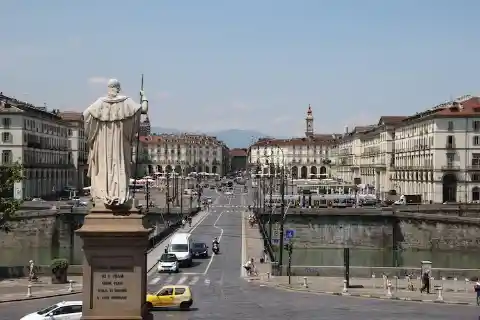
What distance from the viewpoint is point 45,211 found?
95.2 meters

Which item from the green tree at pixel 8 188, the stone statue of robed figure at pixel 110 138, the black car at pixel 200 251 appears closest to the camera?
the stone statue of robed figure at pixel 110 138

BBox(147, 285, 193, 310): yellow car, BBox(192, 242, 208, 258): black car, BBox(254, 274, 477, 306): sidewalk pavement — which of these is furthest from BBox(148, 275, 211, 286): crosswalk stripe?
BBox(192, 242, 208, 258): black car

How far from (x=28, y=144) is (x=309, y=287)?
8644cm

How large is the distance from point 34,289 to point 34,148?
86.9 metres

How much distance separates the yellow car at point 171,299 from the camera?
34719 mm

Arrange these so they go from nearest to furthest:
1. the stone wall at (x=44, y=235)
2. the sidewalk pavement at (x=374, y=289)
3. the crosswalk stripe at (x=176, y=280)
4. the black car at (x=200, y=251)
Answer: the sidewalk pavement at (x=374, y=289) < the crosswalk stripe at (x=176, y=280) < the black car at (x=200, y=251) < the stone wall at (x=44, y=235)

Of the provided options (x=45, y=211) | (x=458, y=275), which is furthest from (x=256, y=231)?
(x=458, y=275)

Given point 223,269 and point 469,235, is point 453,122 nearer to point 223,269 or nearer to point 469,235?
point 469,235

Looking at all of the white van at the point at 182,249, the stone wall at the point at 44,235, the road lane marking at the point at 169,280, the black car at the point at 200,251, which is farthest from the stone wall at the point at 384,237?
the road lane marking at the point at 169,280

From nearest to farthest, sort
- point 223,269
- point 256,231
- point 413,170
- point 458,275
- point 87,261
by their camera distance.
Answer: point 87,261 → point 458,275 → point 223,269 → point 256,231 → point 413,170

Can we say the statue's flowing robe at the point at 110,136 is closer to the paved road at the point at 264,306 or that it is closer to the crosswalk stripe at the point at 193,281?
the paved road at the point at 264,306

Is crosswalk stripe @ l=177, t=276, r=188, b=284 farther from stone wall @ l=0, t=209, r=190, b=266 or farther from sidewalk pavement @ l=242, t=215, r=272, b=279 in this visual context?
stone wall @ l=0, t=209, r=190, b=266

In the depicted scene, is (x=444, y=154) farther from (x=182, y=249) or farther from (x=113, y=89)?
(x=113, y=89)

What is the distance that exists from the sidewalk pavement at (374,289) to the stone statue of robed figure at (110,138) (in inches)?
1025
